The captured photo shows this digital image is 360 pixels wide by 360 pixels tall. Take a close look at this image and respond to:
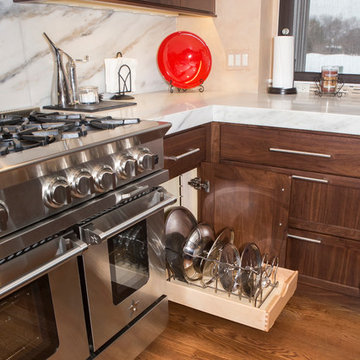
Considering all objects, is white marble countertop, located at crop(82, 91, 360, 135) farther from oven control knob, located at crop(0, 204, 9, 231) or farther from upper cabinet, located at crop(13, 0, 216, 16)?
oven control knob, located at crop(0, 204, 9, 231)

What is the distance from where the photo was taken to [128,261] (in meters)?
1.38

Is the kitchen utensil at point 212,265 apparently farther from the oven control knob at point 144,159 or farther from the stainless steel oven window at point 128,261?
the oven control knob at point 144,159

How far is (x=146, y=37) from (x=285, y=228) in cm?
129

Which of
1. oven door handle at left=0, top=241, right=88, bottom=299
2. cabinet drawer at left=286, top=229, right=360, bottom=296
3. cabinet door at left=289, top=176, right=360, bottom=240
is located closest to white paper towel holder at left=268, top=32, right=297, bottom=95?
cabinet door at left=289, top=176, right=360, bottom=240

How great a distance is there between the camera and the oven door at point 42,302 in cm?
97

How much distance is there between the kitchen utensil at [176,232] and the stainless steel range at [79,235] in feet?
0.94

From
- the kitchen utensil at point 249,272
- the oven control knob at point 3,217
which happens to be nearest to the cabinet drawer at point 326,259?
the kitchen utensil at point 249,272

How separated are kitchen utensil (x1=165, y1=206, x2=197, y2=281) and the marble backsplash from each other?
74cm

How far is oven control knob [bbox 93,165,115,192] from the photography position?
1.14 meters

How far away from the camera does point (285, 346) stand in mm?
1644

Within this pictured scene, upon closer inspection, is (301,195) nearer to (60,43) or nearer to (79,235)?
(79,235)

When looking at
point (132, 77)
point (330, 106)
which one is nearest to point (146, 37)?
point (132, 77)

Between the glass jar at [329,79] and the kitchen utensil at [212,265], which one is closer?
the kitchen utensil at [212,265]

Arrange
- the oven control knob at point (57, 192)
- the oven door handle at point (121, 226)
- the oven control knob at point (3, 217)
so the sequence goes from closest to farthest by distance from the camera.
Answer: the oven control knob at point (3, 217) < the oven control knob at point (57, 192) < the oven door handle at point (121, 226)
